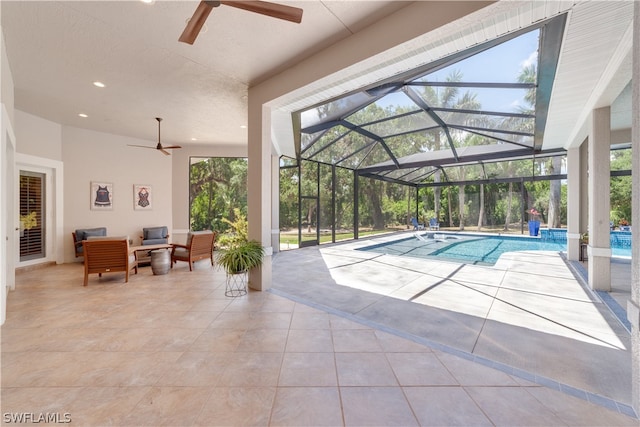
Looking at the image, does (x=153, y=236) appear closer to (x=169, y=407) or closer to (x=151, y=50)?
(x=151, y=50)

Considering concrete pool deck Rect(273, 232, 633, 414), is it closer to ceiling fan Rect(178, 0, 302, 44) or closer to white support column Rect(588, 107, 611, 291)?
white support column Rect(588, 107, 611, 291)

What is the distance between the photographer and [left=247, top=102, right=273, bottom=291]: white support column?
4.47 m

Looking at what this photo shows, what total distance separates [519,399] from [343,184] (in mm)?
9345

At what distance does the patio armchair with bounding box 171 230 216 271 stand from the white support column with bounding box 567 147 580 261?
30.3ft

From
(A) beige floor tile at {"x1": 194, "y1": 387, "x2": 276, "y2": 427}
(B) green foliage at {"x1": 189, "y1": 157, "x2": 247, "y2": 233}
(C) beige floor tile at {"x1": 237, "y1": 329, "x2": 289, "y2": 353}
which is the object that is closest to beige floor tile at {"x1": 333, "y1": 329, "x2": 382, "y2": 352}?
(C) beige floor tile at {"x1": 237, "y1": 329, "x2": 289, "y2": 353}

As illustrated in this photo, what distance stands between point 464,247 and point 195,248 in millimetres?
9258

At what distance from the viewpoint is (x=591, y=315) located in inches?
133

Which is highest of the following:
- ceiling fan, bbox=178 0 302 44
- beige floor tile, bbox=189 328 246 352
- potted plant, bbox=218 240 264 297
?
ceiling fan, bbox=178 0 302 44

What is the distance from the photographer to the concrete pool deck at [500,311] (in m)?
2.29

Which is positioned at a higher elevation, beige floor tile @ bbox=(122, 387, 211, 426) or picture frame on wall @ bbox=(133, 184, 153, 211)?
picture frame on wall @ bbox=(133, 184, 153, 211)

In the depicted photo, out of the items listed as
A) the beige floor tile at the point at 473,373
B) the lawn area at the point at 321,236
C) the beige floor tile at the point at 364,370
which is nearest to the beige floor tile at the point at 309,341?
the beige floor tile at the point at 364,370

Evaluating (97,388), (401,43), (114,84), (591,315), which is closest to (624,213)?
(591,315)

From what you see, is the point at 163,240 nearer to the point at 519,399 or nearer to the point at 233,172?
the point at 233,172

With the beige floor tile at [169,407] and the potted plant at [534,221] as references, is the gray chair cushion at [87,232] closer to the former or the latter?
the beige floor tile at [169,407]
